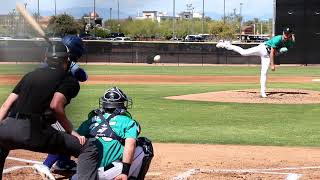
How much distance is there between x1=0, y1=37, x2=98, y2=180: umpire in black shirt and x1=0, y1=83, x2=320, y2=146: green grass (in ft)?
9.28

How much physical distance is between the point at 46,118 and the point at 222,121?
7720mm

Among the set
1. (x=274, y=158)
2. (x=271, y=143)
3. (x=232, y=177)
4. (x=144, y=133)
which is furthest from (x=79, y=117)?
(x=232, y=177)

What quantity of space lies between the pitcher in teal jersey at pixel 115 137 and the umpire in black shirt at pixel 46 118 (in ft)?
0.41

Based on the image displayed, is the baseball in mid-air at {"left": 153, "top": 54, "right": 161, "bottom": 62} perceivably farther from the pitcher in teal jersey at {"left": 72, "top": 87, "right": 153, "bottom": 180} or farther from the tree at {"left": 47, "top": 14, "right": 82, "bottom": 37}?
the pitcher in teal jersey at {"left": 72, "top": 87, "right": 153, "bottom": 180}

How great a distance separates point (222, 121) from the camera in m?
11.8

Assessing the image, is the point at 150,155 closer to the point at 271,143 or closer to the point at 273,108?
the point at 271,143

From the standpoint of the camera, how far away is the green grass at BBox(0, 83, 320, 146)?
Result: 9.66 metres

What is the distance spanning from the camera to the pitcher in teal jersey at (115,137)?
14.4ft

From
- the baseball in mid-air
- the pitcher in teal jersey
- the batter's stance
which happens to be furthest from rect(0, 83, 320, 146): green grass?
the baseball in mid-air

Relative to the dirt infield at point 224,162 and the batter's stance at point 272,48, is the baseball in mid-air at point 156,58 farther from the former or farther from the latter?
the dirt infield at point 224,162

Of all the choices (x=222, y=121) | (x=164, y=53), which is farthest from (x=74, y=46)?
(x=164, y=53)

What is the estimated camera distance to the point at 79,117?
38.9 feet

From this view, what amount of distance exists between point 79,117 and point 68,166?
16.9 feet

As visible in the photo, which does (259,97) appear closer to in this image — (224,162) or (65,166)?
(224,162)
